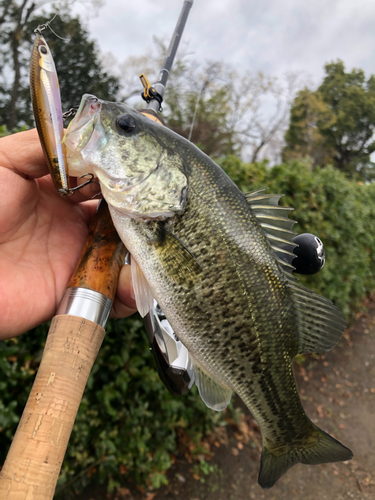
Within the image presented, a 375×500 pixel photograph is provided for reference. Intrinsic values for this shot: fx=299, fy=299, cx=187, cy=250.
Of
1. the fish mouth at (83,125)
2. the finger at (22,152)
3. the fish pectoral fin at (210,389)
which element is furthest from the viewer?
the fish pectoral fin at (210,389)

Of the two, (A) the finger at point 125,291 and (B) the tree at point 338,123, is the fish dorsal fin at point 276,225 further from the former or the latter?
(B) the tree at point 338,123

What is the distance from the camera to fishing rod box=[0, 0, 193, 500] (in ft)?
3.12

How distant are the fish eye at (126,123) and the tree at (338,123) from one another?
118 feet

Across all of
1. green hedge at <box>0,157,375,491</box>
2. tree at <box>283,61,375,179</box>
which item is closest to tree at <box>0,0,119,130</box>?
green hedge at <box>0,157,375,491</box>

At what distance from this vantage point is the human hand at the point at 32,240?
1400 millimetres

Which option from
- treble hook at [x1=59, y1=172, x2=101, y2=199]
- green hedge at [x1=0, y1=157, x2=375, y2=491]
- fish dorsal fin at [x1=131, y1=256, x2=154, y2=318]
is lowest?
Result: green hedge at [x1=0, y1=157, x2=375, y2=491]

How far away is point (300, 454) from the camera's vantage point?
167cm

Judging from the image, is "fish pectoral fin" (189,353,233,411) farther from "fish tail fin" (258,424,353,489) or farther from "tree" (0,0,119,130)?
"tree" (0,0,119,130)

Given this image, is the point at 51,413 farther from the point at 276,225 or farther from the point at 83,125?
the point at 276,225

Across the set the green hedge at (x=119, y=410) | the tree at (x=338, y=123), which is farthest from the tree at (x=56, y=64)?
the tree at (x=338, y=123)

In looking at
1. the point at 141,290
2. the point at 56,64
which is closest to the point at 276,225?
the point at 141,290

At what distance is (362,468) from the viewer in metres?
4.16

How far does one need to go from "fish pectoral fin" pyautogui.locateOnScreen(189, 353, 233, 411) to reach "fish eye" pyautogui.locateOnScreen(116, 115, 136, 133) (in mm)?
1150

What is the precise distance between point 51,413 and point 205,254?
0.87 metres
